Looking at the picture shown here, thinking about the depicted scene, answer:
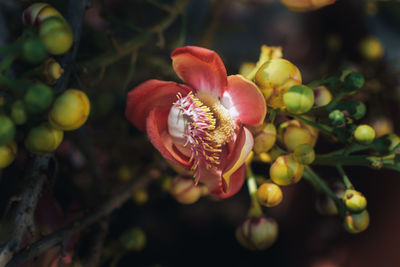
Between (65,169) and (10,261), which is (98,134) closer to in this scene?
(65,169)

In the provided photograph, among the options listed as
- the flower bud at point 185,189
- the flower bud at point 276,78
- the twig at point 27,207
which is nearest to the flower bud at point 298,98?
the flower bud at point 276,78

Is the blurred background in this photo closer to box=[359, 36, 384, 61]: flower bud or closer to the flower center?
box=[359, 36, 384, 61]: flower bud

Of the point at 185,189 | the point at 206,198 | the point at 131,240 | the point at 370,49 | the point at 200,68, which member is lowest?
the point at 206,198

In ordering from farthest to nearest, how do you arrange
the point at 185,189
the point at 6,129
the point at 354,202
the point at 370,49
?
the point at 370,49
the point at 185,189
the point at 354,202
the point at 6,129

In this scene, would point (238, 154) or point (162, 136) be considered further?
point (162, 136)

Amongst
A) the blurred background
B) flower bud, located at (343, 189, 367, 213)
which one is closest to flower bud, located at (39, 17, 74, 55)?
the blurred background

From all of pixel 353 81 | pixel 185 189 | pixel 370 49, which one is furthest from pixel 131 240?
pixel 370 49

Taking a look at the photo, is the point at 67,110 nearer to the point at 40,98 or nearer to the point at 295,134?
the point at 40,98

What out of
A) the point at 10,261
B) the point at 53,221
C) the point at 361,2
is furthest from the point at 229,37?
the point at 10,261

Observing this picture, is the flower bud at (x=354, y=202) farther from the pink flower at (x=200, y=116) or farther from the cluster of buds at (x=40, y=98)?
the cluster of buds at (x=40, y=98)
